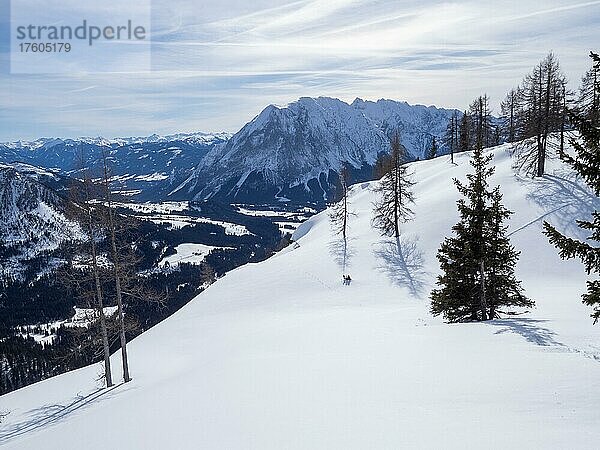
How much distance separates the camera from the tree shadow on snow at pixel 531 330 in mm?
13695

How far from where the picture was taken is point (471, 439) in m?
7.43

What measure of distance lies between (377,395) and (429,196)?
42.7m

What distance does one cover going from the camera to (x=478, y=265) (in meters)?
19.3

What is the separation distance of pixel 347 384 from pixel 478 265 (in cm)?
1087

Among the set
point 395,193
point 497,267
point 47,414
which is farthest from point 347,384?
point 395,193

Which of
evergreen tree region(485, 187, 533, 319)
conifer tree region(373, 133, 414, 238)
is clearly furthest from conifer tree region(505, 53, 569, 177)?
evergreen tree region(485, 187, 533, 319)

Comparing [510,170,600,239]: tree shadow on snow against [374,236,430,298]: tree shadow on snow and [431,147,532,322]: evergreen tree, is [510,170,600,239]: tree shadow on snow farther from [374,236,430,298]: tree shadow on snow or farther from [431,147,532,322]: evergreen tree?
[431,147,532,322]: evergreen tree

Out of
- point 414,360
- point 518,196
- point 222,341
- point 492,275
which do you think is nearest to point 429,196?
point 518,196

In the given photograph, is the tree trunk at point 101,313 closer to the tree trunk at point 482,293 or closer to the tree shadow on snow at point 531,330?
the tree shadow on snow at point 531,330

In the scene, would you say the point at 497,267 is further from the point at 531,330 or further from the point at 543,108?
the point at 543,108

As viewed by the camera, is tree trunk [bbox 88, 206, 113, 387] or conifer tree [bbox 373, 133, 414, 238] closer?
tree trunk [bbox 88, 206, 113, 387]

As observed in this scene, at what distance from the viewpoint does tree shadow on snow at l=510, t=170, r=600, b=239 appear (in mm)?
35344

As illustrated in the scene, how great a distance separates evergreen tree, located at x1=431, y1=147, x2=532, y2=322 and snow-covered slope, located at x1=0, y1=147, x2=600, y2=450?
1.68 m

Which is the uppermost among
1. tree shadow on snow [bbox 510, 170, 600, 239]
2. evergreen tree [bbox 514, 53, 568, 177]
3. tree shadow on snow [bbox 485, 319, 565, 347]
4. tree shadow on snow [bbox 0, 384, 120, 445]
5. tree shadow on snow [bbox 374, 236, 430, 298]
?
evergreen tree [bbox 514, 53, 568, 177]
